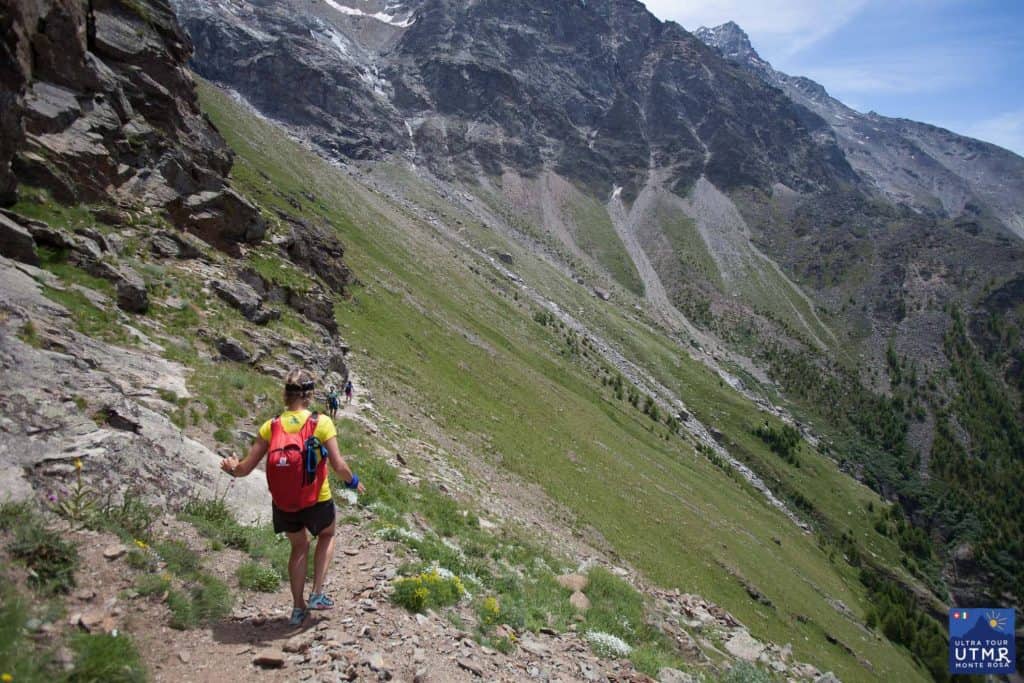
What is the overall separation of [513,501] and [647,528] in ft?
47.3

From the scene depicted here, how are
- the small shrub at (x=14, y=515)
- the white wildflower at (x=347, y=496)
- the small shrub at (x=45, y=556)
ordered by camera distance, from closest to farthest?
the small shrub at (x=45, y=556) < the small shrub at (x=14, y=515) < the white wildflower at (x=347, y=496)

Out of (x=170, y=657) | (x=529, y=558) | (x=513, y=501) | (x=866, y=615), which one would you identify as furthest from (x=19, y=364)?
(x=866, y=615)

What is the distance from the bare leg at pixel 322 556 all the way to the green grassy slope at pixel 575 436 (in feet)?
65.5

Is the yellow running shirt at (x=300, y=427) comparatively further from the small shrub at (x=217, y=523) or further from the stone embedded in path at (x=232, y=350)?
the stone embedded in path at (x=232, y=350)

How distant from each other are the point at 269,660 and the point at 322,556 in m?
1.48

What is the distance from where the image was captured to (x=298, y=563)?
7.25 meters

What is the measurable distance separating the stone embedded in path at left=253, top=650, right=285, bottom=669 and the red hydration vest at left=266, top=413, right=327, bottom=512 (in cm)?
167

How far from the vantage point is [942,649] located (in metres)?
65.0

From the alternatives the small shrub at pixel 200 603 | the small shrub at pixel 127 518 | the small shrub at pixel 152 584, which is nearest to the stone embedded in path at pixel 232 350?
the small shrub at pixel 127 518

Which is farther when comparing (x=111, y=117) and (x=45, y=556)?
(x=111, y=117)

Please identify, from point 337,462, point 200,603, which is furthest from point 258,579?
point 337,462

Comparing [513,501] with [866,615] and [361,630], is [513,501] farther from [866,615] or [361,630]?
[866,615]

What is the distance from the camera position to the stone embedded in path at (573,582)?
1347 cm

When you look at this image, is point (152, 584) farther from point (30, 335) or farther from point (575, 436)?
point (575, 436)
